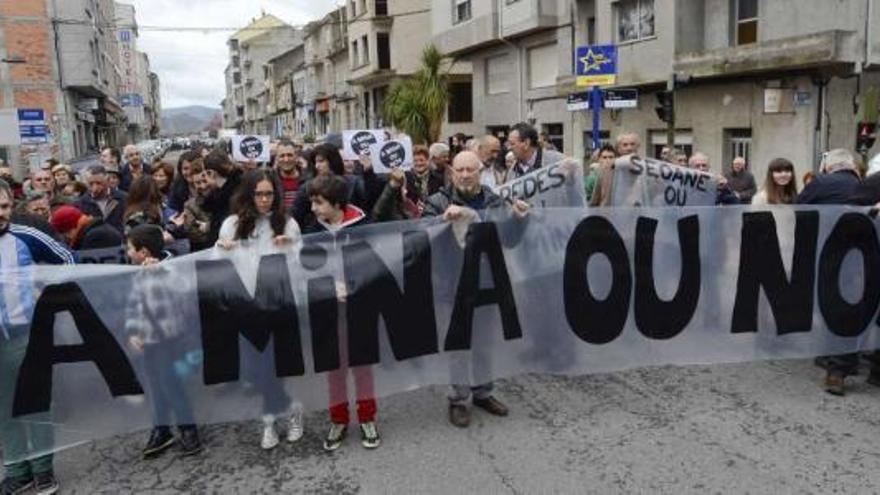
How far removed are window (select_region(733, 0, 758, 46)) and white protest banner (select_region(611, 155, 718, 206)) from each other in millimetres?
11399

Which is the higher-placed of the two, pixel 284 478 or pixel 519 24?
pixel 519 24

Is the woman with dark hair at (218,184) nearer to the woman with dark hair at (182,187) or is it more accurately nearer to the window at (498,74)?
the woman with dark hair at (182,187)

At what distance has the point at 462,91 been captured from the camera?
37.1 meters

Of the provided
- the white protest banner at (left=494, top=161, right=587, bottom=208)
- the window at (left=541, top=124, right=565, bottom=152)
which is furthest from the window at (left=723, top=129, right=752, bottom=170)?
the white protest banner at (left=494, top=161, right=587, bottom=208)

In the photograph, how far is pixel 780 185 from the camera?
586 cm

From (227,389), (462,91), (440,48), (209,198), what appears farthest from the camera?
(462,91)

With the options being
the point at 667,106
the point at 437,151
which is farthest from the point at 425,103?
the point at 437,151

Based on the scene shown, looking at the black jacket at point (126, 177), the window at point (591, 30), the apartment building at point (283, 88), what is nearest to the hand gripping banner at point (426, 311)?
the black jacket at point (126, 177)

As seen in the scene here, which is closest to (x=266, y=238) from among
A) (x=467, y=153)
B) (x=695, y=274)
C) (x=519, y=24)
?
(x=467, y=153)

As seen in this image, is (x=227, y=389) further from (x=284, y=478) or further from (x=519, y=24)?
(x=519, y=24)

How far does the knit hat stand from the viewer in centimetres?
593

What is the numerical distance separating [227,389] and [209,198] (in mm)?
1822

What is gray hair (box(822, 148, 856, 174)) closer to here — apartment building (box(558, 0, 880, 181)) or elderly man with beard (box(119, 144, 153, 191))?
elderly man with beard (box(119, 144, 153, 191))

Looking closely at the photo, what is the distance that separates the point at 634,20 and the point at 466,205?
670 inches
